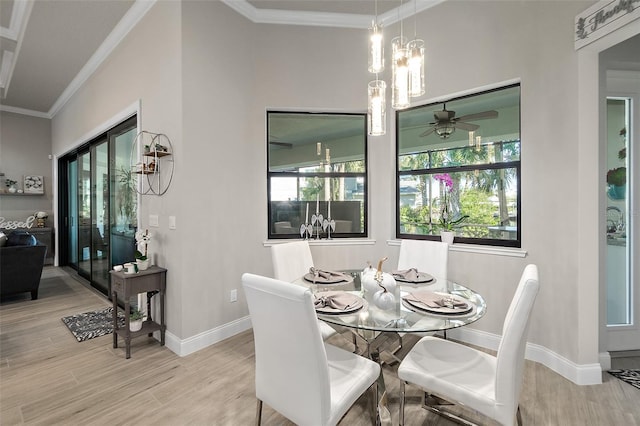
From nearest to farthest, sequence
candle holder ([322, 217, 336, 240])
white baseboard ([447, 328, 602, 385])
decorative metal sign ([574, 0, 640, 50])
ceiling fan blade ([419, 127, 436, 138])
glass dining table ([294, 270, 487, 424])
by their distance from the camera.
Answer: glass dining table ([294, 270, 487, 424])
decorative metal sign ([574, 0, 640, 50])
white baseboard ([447, 328, 602, 385])
ceiling fan blade ([419, 127, 436, 138])
candle holder ([322, 217, 336, 240])

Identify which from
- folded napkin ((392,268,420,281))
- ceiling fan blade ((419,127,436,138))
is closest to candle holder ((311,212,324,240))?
folded napkin ((392,268,420,281))

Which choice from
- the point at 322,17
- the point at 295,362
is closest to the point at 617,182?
the point at 295,362

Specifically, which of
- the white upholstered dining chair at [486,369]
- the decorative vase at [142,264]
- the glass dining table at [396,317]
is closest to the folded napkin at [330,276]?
the glass dining table at [396,317]

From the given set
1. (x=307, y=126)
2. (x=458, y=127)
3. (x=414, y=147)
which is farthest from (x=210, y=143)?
(x=458, y=127)

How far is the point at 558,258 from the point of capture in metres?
2.33

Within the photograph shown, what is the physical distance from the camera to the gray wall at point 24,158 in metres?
6.02

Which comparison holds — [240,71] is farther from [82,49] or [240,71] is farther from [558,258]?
[558,258]

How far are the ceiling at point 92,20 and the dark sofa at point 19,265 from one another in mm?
2511

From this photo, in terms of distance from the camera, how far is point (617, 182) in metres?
2.57

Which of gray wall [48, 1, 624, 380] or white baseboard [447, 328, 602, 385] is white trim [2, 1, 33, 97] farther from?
white baseboard [447, 328, 602, 385]

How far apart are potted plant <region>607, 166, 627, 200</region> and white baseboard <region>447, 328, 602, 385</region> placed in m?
1.44

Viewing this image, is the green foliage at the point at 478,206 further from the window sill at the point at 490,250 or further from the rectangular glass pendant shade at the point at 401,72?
the rectangular glass pendant shade at the point at 401,72

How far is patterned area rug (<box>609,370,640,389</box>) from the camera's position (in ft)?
7.05

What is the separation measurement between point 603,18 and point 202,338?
3930 mm
